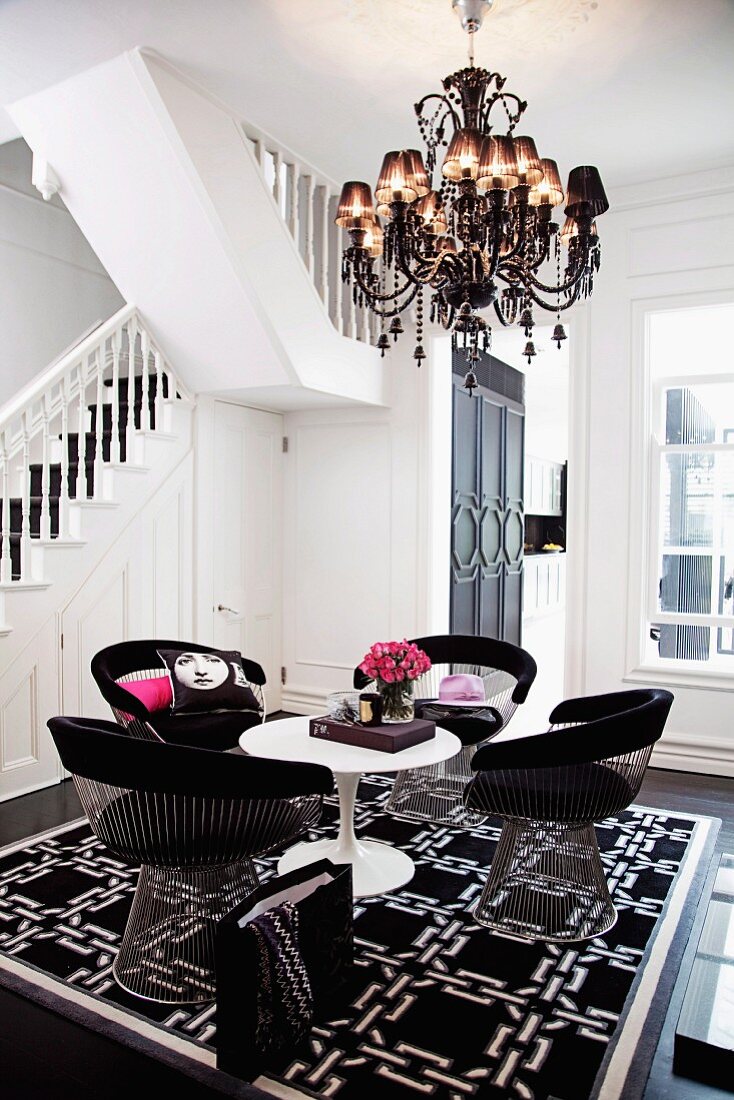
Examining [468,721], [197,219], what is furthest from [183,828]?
[197,219]

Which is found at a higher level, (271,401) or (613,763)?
(271,401)

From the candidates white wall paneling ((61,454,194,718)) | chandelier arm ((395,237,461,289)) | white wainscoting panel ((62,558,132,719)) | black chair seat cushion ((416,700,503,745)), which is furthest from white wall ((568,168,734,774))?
white wainscoting panel ((62,558,132,719))

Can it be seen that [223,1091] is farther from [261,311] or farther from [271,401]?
[271,401]

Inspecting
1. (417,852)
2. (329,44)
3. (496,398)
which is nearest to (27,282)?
(329,44)

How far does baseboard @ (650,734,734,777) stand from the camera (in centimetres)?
456

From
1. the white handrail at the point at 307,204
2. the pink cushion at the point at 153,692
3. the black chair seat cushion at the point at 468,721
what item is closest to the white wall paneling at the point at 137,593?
the pink cushion at the point at 153,692

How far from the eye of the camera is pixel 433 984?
2.43m

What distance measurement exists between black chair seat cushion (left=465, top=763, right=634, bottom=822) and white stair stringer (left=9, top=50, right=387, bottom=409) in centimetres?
264

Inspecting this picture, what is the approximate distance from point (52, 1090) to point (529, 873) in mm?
1805

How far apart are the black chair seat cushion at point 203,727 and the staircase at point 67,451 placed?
886 mm

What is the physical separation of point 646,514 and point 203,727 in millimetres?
2730

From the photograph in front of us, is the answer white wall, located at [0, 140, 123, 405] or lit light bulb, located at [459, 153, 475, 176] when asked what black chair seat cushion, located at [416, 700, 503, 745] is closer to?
lit light bulb, located at [459, 153, 475, 176]

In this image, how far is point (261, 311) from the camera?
14.0ft

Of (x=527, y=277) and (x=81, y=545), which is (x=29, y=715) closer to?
(x=81, y=545)
